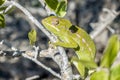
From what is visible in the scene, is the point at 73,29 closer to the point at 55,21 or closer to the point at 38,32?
the point at 55,21

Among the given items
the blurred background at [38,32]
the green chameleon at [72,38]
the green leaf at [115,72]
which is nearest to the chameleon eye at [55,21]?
the green chameleon at [72,38]

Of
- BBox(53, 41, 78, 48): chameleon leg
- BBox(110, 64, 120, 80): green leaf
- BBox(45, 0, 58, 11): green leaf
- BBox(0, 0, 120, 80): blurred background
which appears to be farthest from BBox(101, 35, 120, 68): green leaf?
BBox(0, 0, 120, 80): blurred background

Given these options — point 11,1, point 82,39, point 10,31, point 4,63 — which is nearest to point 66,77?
point 82,39

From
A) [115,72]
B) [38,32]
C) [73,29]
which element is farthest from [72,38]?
[38,32]

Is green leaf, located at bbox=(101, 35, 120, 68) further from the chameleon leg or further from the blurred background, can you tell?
the blurred background

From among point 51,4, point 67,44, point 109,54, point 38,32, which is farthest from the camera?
point 38,32

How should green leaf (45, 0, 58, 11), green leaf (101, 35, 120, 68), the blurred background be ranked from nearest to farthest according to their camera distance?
green leaf (101, 35, 120, 68) < green leaf (45, 0, 58, 11) < the blurred background

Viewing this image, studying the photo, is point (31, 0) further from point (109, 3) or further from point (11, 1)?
point (11, 1)

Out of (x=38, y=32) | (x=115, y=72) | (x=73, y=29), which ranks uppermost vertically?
(x=38, y=32)
